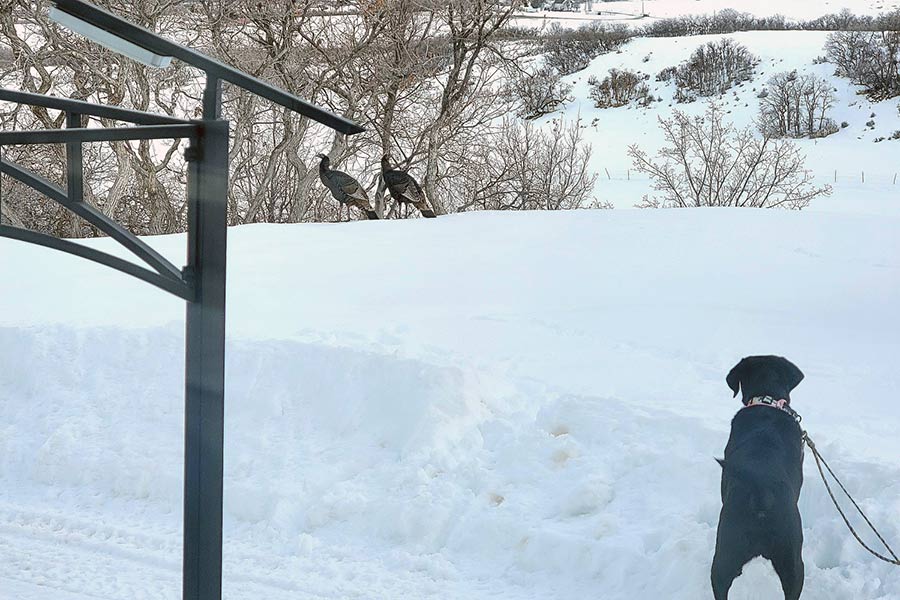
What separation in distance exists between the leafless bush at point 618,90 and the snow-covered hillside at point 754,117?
301mm

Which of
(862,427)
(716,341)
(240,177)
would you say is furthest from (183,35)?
(862,427)

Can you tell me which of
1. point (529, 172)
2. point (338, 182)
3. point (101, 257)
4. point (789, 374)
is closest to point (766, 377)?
point (789, 374)

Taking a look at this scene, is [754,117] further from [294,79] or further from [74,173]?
[74,173]

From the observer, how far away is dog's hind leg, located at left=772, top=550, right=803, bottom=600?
311 centimetres

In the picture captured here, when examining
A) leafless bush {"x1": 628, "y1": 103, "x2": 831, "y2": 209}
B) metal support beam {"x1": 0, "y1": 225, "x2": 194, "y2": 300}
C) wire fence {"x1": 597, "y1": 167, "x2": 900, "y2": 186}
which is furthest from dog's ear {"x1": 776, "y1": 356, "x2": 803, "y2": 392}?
wire fence {"x1": 597, "y1": 167, "x2": 900, "y2": 186}

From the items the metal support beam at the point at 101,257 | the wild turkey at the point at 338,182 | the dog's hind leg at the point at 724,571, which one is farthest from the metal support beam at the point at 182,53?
the wild turkey at the point at 338,182

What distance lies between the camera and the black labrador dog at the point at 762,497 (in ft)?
10.2

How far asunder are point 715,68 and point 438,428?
33757 mm

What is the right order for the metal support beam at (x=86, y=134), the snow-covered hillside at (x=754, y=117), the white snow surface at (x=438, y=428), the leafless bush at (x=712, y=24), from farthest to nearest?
the leafless bush at (x=712, y=24)
the snow-covered hillside at (x=754, y=117)
the white snow surface at (x=438, y=428)
the metal support beam at (x=86, y=134)

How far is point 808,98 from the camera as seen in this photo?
110ft

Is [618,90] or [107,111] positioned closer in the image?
[107,111]

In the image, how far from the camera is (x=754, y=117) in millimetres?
33625

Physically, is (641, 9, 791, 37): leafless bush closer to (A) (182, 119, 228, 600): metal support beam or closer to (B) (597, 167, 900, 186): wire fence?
(B) (597, 167, 900, 186): wire fence

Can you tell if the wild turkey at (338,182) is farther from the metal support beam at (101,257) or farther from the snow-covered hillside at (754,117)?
the snow-covered hillside at (754,117)
